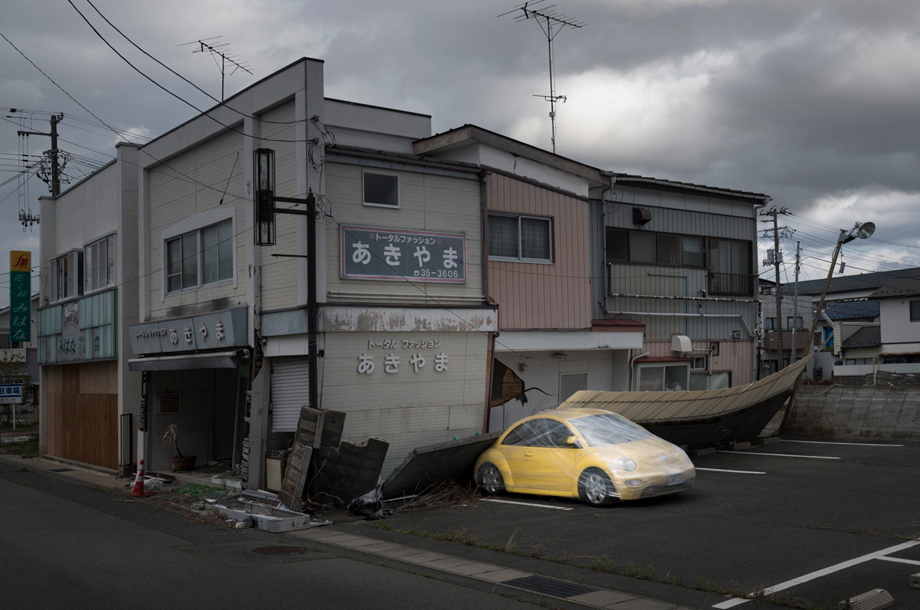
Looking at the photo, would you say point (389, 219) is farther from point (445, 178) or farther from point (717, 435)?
point (717, 435)

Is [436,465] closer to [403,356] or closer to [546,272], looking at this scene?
[403,356]

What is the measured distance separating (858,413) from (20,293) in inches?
1013

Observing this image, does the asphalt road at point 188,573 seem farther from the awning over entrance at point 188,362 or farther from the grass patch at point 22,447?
the grass patch at point 22,447

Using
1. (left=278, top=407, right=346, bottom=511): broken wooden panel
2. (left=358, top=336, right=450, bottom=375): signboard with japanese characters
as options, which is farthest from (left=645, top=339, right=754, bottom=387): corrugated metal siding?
(left=278, top=407, right=346, bottom=511): broken wooden panel

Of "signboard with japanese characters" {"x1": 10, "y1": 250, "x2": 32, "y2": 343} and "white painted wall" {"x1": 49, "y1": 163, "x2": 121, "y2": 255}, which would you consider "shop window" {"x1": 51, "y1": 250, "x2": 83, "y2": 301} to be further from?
"signboard with japanese characters" {"x1": 10, "y1": 250, "x2": 32, "y2": 343}

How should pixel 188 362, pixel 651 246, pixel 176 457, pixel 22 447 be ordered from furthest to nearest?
pixel 22 447 → pixel 651 246 → pixel 176 457 → pixel 188 362

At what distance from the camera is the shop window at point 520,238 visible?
55.4 feet

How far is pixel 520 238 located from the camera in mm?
17234

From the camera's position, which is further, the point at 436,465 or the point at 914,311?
the point at 914,311

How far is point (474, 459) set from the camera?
1454 cm

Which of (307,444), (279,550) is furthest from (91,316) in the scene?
(279,550)

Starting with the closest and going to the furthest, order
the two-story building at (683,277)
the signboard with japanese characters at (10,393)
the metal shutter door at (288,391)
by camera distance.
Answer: the metal shutter door at (288,391) < the two-story building at (683,277) < the signboard with japanese characters at (10,393)

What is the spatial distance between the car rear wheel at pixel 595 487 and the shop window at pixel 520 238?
589cm

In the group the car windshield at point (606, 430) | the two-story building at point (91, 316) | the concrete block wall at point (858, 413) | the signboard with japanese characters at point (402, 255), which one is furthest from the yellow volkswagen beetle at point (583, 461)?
the two-story building at point (91, 316)
